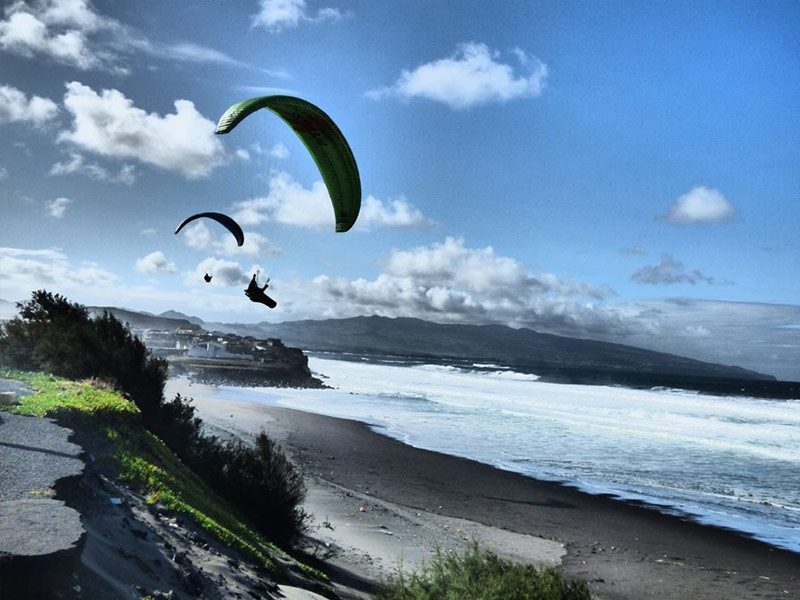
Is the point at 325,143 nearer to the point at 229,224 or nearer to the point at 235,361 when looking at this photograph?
the point at 229,224

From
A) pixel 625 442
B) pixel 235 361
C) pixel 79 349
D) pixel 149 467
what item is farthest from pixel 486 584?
pixel 235 361

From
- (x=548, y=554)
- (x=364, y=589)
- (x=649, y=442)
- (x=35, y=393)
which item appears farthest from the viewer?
(x=649, y=442)

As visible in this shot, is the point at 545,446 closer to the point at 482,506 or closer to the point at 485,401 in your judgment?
the point at 482,506

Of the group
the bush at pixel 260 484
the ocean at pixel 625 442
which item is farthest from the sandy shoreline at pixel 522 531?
the ocean at pixel 625 442

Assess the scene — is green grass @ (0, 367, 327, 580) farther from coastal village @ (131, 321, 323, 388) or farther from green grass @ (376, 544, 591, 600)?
coastal village @ (131, 321, 323, 388)

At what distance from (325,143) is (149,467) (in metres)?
5.97

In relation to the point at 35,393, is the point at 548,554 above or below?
below

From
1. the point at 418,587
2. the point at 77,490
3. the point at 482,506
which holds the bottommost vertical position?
the point at 482,506

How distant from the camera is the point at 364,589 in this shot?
8.29 metres

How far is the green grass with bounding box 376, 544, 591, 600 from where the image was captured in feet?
18.6

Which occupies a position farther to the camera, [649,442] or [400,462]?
[649,442]

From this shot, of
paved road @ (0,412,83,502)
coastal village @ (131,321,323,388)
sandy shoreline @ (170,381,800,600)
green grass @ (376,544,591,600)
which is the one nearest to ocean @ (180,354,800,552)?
sandy shoreline @ (170,381,800,600)

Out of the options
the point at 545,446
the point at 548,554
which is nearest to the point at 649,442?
the point at 545,446

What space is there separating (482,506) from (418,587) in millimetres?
8924
